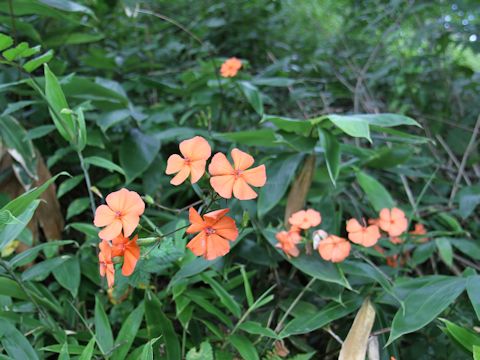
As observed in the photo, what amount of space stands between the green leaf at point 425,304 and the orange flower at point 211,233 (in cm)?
35

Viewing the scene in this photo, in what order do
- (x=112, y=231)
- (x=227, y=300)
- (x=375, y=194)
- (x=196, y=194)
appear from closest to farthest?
(x=112, y=231) < (x=227, y=300) < (x=375, y=194) < (x=196, y=194)

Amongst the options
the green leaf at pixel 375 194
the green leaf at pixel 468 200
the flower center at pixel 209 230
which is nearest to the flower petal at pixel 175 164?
the flower center at pixel 209 230

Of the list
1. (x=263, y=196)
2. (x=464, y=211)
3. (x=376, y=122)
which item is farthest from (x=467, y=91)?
(x=263, y=196)

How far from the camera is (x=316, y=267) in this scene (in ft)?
3.21

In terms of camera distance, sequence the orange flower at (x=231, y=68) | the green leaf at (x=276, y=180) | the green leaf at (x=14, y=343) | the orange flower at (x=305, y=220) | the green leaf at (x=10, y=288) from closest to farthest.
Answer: the green leaf at (x=14, y=343) → the green leaf at (x=10, y=288) → the orange flower at (x=305, y=220) → the green leaf at (x=276, y=180) → the orange flower at (x=231, y=68)

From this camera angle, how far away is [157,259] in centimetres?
82

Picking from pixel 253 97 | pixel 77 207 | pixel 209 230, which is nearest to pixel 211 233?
pixel 209 230

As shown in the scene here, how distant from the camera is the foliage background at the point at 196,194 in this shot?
0.92 meters

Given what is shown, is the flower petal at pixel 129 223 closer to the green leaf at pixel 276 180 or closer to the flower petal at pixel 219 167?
the flower petal at pixel 219 167

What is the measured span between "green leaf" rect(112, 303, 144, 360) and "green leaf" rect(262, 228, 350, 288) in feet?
1.03

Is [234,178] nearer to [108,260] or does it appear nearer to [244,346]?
[108,260]

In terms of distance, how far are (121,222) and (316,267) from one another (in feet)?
1.51

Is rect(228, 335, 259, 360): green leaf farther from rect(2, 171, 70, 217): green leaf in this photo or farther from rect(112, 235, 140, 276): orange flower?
rect(2, 171, 70, 217): green leaf

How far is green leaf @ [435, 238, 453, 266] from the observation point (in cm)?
111
